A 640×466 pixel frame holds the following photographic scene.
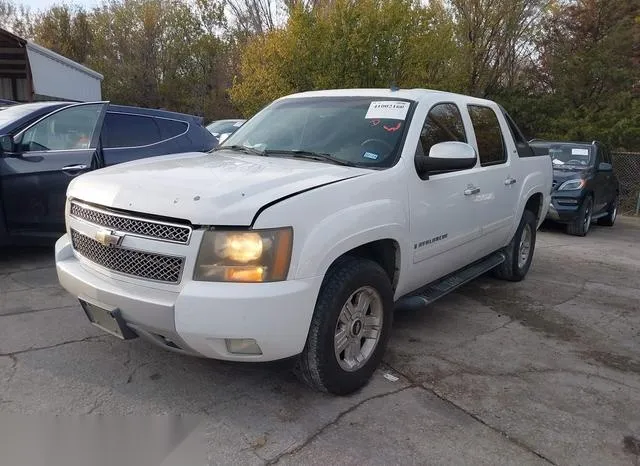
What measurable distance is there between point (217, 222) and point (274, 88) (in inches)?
538

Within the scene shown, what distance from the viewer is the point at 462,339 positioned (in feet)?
14.0

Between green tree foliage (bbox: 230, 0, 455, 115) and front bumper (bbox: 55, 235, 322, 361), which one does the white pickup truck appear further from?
green tree foliage (bbox: 230, 0, 455, 115)

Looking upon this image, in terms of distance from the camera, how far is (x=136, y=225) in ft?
9.30

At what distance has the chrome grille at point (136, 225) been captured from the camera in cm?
270

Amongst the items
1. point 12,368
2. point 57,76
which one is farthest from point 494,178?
point 57,76

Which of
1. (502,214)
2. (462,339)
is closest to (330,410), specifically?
(462,339)

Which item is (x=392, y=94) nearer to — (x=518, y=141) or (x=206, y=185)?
(x=206, y=185)

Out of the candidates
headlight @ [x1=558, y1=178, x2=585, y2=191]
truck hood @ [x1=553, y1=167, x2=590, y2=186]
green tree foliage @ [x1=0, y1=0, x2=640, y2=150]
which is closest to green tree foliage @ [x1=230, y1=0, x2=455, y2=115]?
green tree foliage @ [x1=0, y1=0, x2=640, y2=150]

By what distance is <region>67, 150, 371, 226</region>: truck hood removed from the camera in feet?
8.73

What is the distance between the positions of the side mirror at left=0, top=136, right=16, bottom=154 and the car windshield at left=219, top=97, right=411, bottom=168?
7.93 feet

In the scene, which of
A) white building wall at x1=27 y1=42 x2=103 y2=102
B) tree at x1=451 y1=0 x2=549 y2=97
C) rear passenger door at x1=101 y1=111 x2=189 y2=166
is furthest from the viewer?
tree at x1=451 y1=0 x2=549 y2=97

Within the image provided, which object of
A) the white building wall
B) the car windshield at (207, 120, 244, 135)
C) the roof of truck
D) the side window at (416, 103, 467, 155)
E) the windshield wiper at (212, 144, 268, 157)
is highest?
the white building wall

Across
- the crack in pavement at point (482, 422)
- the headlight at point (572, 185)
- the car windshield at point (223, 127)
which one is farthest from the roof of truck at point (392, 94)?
the car windshield at point (223, 127)

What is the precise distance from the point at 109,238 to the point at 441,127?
258 cm
